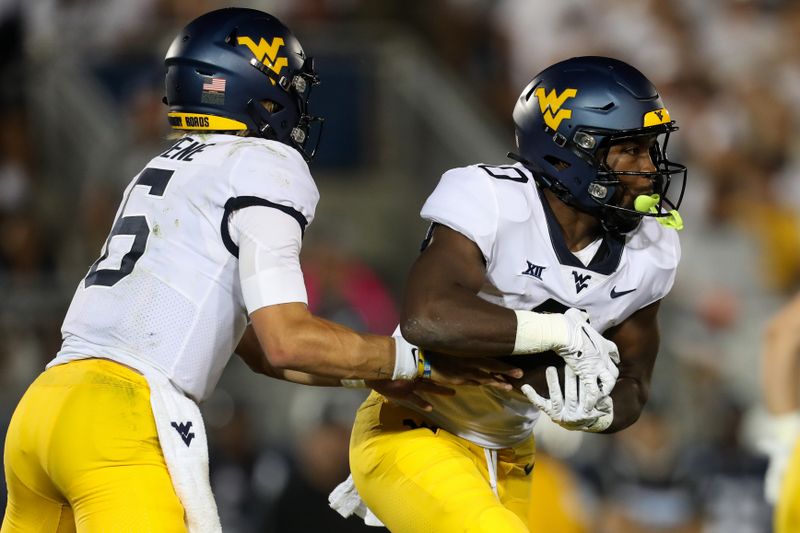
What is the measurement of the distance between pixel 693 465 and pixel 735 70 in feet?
11.3

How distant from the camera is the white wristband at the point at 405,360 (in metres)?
3.76

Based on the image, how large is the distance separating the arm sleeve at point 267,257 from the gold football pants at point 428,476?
72 centimetres

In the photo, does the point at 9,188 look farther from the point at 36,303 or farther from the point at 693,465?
the point at 693,465

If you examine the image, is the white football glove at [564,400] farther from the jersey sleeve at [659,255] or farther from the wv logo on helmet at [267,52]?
the wv logo on helmet at [267,52]

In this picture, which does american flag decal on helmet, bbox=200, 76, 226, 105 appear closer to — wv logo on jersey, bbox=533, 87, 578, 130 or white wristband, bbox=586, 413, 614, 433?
wv logo on jersey, bbox=533, 87, 578, 130

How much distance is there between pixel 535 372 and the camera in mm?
3938

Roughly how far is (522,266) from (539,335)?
30 cm

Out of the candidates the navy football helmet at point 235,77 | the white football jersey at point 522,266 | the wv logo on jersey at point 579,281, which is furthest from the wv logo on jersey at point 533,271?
the navy football helmet at point 235,77

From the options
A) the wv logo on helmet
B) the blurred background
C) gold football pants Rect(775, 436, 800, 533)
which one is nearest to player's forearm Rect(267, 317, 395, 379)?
the wv logo on helmet

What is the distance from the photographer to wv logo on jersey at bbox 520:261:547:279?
3.95 meters

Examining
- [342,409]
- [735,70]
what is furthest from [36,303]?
[735,70]

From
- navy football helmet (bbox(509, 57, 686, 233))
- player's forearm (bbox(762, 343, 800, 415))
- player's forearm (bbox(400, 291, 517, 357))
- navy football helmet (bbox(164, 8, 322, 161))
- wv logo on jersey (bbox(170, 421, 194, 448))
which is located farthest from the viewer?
player's forearm (bbox(762, 343, 800, 415))

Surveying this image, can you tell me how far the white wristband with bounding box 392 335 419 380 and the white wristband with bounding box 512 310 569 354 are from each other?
0.99 ft

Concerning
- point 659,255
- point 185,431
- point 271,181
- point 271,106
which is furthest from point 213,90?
point 659,255
